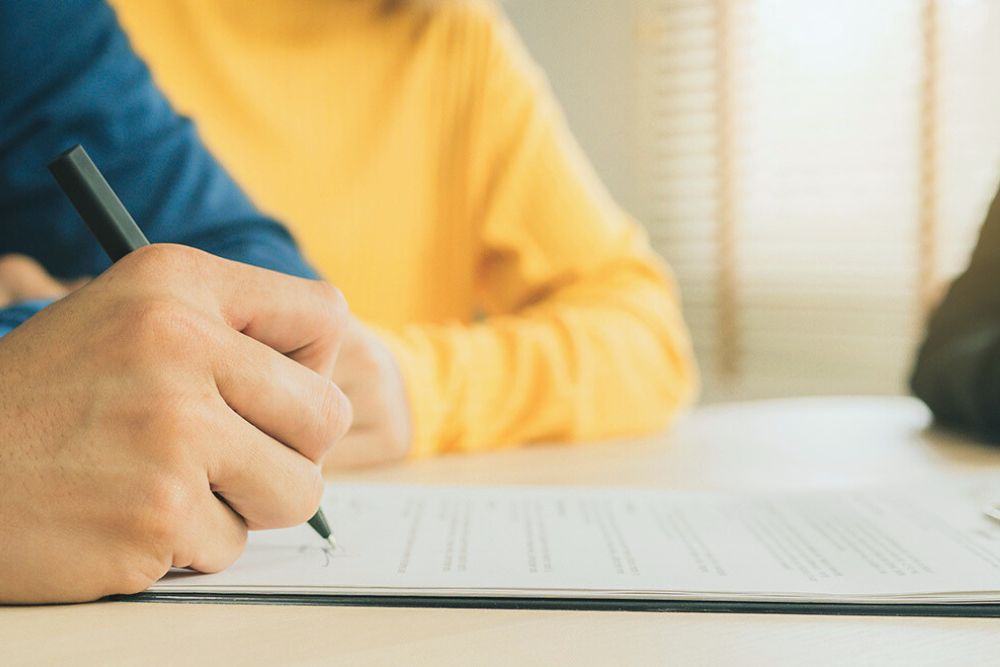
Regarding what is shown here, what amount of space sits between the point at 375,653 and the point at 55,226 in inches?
22.2

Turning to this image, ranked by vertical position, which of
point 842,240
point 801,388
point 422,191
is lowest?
point 801,388

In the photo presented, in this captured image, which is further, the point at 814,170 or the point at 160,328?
the point at 814,170

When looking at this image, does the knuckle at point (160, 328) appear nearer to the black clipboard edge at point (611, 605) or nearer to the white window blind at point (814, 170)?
the black clipboard edge at point (611, 605)

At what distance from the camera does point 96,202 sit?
0.38 meters

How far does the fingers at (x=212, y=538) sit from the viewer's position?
0.35 m

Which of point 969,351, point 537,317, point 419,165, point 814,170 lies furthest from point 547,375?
point 814,170

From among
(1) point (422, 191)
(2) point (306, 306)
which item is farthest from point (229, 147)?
(2) point (306, 306)

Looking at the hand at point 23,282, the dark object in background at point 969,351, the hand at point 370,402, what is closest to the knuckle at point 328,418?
the hand at point 370,402

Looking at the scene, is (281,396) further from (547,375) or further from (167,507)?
(547,375)

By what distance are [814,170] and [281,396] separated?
196 centimetres

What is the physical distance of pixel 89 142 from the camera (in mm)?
709

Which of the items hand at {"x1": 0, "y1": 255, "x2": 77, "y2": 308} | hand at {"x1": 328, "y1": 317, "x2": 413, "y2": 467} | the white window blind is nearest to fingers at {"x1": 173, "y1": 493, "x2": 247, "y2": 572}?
hand at {"x1": 328, "y1": 317, "x2": 413, "y2": 467}

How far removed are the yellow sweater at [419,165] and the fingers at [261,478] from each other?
45 centimetres

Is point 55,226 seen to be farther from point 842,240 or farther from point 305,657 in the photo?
point 842,240
